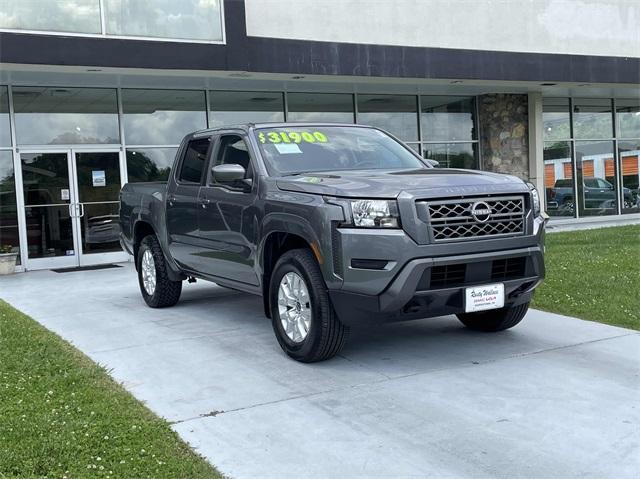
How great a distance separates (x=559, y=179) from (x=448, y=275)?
15.7 meters

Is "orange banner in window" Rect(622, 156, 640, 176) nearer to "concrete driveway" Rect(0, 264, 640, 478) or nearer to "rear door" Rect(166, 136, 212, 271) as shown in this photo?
"concrete driveway" Rect(0, 264, 640, 478)

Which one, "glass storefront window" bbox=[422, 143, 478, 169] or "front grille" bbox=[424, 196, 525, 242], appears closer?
"front grille" bbox=[424, 196, 525, 242]

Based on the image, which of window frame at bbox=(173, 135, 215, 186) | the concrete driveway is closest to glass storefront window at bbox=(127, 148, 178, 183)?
window frame at bbox=(173, 135, 215, 186)

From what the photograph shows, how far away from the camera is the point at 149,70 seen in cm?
1157

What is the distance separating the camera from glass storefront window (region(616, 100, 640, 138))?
20.4 metres

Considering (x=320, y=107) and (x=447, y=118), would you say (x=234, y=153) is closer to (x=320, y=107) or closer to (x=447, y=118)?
(x=320, y=107)

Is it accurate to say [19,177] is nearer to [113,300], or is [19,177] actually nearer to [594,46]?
[113,300]

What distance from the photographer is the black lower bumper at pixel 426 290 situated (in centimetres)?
474

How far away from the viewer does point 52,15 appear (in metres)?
10.8

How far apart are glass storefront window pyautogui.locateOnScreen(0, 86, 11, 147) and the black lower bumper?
9.76 metres

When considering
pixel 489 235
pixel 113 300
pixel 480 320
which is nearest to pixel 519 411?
pixel 489 235

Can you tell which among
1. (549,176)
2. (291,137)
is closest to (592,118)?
(549,176)

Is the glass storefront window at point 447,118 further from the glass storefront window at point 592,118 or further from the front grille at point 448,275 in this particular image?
the front grille at point 448,275

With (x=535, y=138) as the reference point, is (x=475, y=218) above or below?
below
